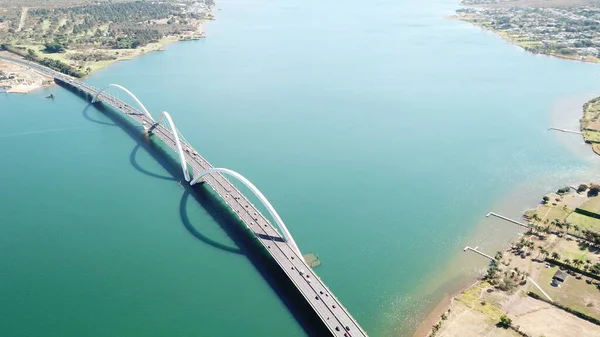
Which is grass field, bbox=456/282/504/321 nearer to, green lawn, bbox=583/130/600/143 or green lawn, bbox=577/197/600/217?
green lawn, bbox=577/197/600/217

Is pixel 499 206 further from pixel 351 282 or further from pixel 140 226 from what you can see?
pixel 140 226

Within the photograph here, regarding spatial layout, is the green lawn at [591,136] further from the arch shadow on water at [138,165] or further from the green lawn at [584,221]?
the arch shadow on water at [138,165]

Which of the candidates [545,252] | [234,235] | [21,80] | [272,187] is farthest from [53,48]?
[545,252]

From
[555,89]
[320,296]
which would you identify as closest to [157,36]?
[555,89]

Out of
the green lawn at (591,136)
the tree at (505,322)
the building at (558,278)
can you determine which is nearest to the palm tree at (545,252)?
the building at (558,278)

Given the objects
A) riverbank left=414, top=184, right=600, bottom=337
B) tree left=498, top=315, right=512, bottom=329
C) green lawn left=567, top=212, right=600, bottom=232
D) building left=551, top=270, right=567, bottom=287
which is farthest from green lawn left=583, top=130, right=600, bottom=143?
tree left=498, top=315, right=512, bottom=329
